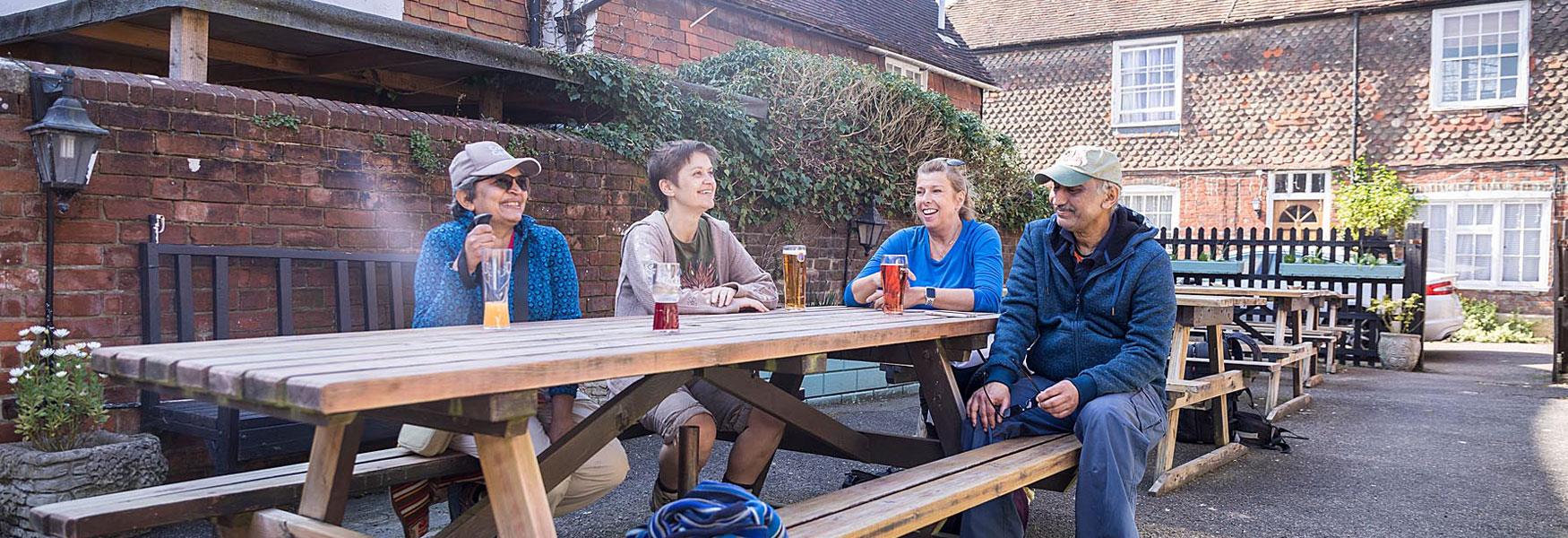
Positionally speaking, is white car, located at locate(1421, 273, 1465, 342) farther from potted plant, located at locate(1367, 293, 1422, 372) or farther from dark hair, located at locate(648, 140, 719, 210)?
dark hair, located at locate(648, 140, 719, 210)

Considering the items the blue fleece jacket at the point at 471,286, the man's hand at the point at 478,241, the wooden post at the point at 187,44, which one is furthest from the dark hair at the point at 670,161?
the wooden post at the point at 187,44

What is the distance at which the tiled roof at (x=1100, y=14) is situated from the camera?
1945 centimetres

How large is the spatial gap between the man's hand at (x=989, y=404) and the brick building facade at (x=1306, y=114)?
56.6 ft

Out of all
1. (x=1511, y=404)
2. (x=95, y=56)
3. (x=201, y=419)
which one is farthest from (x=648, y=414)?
(x=1511, y=404)

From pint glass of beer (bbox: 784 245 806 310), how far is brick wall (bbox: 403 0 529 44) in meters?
5.08

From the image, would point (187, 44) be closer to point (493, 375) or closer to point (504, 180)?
point (504, 180)

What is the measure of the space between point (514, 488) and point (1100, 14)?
2157 centimetres

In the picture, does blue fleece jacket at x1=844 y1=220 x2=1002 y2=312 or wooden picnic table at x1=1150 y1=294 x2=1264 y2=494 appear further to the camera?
wooden picnic table at x1=1150 y1=294 x2=1264 y2=494

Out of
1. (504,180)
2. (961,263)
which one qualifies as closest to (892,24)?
(961,263)

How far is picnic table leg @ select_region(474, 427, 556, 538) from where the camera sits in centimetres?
220

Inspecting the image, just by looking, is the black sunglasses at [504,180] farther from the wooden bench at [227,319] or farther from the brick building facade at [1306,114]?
the brick building facade at [1306,114]

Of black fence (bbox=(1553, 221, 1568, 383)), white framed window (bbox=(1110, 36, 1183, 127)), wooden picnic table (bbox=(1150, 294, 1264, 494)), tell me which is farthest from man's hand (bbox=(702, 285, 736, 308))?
white framed window (bbox=(1110, 36, 1183, 127))

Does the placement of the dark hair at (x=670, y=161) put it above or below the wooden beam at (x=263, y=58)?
below

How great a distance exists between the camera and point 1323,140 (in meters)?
19.0
